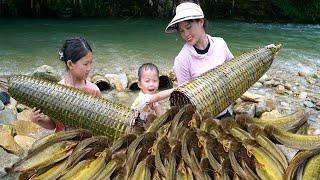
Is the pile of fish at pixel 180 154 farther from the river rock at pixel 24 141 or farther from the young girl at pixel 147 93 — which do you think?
the river rock at pixel 24 141

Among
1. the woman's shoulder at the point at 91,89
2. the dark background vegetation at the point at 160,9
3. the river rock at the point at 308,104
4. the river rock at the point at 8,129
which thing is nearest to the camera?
the woman's shoulder at the point at 91,89

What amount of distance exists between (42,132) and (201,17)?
7.62 ft

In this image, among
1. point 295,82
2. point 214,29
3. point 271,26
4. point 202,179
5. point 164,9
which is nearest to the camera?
point 202,179

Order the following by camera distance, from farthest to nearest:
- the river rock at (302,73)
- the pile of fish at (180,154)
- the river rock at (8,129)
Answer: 1. the river rock at (302,73)
2. the river rock at (8,129)
3. the pile of fish at (180,154)

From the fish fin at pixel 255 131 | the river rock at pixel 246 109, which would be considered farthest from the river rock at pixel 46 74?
the fish fin at pixel 255 131

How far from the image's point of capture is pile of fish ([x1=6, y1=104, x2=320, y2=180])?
2059mm

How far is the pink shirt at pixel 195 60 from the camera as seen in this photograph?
3598 millimetres

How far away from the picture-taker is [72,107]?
3.22 m

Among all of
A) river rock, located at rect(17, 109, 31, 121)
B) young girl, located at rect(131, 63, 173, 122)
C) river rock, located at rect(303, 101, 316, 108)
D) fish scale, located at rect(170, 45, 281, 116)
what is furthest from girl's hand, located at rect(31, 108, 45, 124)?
river rock, located at rect(303, 101, 316, 108)

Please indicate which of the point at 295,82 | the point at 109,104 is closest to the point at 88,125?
the point at 109,104

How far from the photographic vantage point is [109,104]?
131 inches

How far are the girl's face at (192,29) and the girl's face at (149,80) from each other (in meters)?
0.39

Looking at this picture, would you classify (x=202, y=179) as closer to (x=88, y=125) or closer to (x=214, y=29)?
(x=88, y=125)

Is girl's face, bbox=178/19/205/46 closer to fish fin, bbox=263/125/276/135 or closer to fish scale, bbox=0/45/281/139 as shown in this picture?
fish scale, bbox=0/45/281/139
